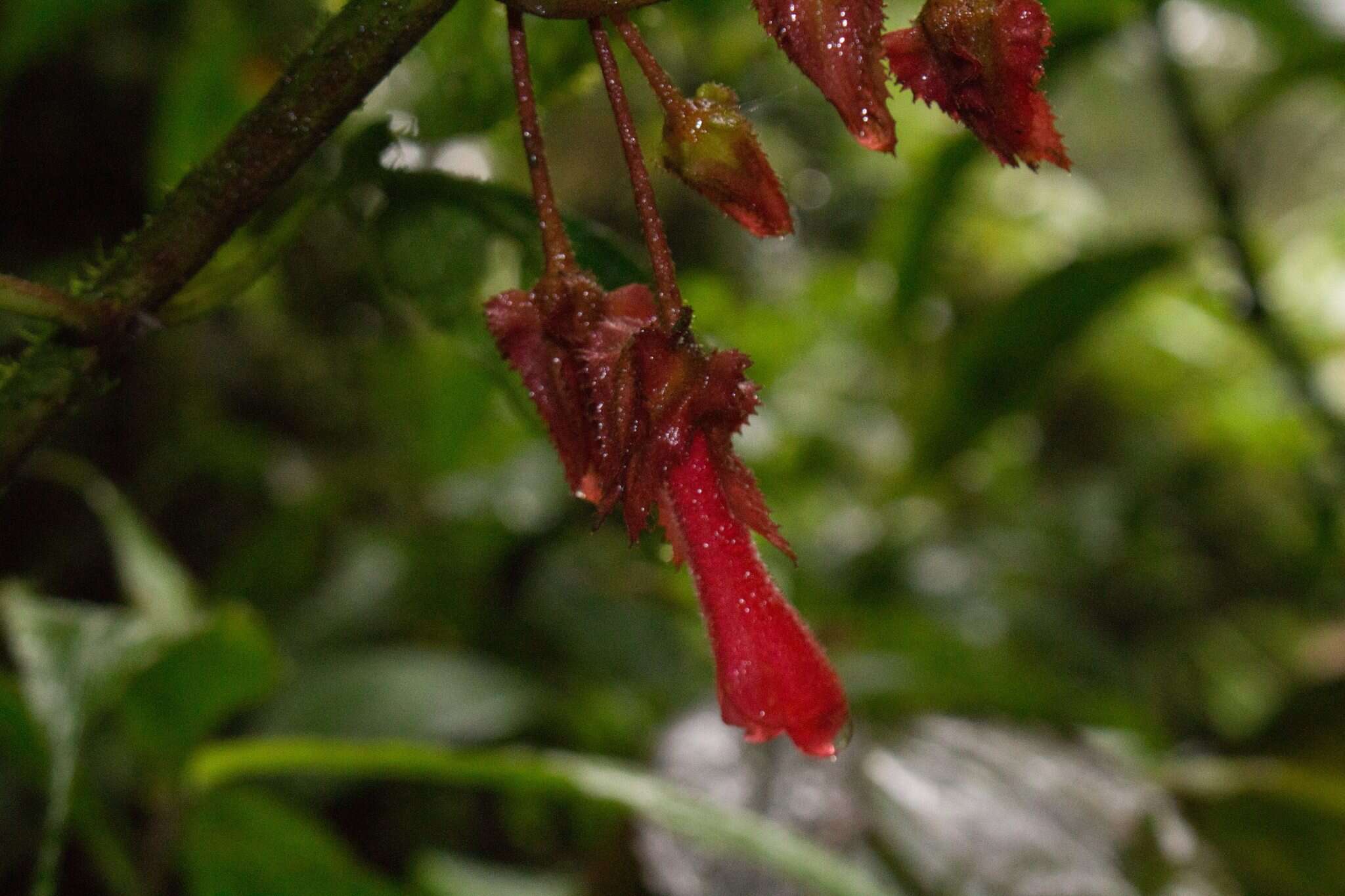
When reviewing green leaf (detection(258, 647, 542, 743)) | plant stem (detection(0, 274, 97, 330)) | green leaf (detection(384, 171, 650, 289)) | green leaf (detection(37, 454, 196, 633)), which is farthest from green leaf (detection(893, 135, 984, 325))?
plant stem (detection(0, 274, 97, 330))

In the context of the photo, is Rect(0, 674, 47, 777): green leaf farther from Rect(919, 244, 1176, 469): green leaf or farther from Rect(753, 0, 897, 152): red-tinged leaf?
Rect(919, 244, 1176, 469): green leaf

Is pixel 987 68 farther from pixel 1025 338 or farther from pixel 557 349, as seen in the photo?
pixel 1025 338

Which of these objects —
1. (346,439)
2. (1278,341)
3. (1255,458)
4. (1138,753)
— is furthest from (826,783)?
(1255,458)

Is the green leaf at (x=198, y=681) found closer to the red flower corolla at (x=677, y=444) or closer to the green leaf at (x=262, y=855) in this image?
the green leaf at (x=262, y=855)

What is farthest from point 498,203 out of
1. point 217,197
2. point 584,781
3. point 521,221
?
point 584,781

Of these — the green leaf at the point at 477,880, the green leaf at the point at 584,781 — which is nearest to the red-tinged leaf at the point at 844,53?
the green leaf at the point at 584,781

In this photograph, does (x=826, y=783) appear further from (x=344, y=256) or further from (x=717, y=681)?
(x=344, y=256)
